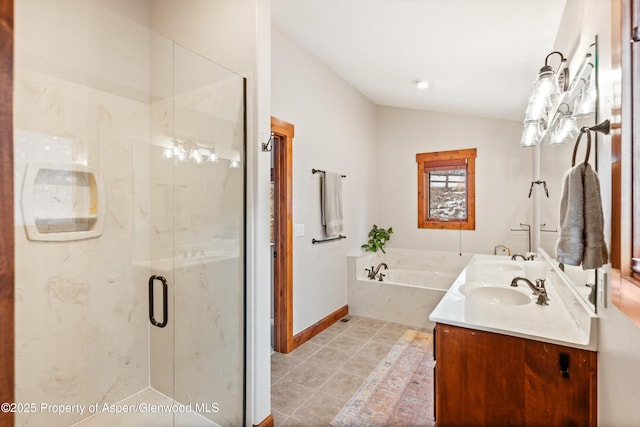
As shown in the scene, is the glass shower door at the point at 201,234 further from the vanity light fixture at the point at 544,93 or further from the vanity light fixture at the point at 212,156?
the vanity light fixture at the point at 544,93

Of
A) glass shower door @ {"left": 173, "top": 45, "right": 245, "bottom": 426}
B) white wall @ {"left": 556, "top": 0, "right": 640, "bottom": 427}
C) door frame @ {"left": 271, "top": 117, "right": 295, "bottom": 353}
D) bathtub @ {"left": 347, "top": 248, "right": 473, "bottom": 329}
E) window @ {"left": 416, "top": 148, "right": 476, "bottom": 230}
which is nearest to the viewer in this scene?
white wall @ {"left": 556, "top": 0, "right": 640, "bottom": 427}

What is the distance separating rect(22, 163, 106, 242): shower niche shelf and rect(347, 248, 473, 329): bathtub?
111 inches

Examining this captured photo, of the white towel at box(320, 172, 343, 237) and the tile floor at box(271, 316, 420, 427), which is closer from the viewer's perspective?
the tile floor at box(271, 316, 420, 427)

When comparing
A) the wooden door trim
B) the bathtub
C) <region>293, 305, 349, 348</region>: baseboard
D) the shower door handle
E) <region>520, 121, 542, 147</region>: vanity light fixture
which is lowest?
<region>293, 305, 349, 348</region>: baseboard

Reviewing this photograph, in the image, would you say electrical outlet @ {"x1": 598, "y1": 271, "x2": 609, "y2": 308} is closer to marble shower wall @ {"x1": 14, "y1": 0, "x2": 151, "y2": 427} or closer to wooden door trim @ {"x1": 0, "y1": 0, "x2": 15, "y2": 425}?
wooden door trim @ {"x1": 0, "y1": 0, "x2": 15, "y2": 425}

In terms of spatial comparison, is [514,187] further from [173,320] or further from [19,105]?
[19,105]

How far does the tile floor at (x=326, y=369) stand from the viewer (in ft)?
6.88

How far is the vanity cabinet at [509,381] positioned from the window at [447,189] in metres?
3.26

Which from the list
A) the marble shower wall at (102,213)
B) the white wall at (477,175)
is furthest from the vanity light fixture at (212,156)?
the white wall at (477,175)

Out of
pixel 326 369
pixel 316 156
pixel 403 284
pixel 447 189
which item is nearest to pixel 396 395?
pixel 326 369

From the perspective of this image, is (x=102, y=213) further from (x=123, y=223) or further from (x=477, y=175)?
(x=477, y=175)

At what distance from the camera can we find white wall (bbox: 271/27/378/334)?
9.79 feet

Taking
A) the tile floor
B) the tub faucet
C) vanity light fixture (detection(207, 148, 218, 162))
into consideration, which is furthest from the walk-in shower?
A: the tub faucet

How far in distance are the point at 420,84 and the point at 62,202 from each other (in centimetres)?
338
